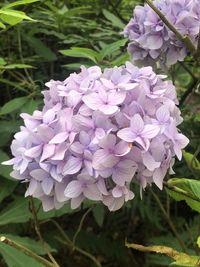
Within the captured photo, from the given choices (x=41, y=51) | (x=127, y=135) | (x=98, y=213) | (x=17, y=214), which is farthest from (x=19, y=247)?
(x=41, y=51)

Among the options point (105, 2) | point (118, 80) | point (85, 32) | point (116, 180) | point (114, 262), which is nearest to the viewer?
point (116, 180)

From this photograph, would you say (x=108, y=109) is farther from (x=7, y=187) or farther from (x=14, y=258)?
(x=7, y=187)

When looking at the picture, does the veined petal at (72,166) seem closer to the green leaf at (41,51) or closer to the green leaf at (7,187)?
the green leaf at (7,187)

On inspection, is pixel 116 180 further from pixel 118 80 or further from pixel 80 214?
pixel 80 214

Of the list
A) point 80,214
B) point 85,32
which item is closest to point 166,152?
point 85,32

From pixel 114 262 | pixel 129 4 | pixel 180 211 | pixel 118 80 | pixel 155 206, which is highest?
pixel 118 80

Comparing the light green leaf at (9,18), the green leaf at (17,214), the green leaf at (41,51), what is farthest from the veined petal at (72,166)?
the green leaf at (41,51)
